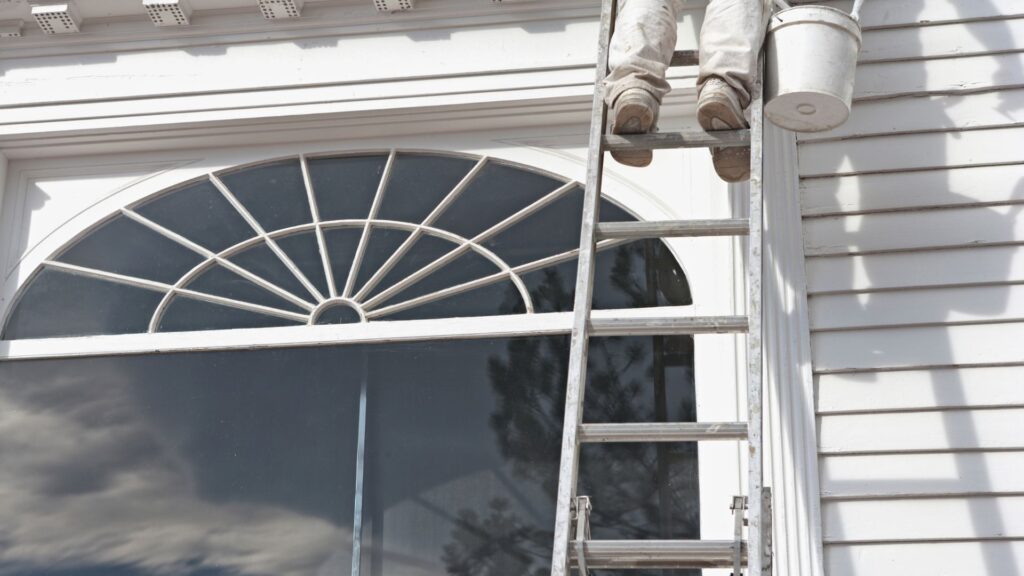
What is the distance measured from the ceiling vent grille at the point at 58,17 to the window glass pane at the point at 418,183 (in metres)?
1.43

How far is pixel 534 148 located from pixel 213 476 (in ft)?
5.62

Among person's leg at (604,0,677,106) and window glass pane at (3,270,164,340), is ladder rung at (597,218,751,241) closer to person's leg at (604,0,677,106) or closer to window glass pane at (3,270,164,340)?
person's leg at (604,0,677,106)

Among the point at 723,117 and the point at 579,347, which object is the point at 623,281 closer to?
the point at 723,117

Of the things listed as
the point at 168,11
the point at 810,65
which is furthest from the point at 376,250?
the point at 810,65

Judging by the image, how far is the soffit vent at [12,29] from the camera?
6.21 metres

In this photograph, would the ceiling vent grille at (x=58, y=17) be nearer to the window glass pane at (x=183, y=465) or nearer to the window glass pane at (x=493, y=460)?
the window glass pane at (x=183, y=465)

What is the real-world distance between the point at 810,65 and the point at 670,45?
453mm

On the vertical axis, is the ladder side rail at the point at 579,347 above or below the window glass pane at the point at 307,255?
below

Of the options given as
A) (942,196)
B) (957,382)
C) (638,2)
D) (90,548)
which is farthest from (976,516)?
(90,548)

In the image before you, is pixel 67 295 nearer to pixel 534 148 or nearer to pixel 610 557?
pixel 534 148

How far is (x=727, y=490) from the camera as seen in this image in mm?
5090

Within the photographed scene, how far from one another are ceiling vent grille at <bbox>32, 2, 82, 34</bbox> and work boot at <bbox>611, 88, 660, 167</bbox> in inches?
98.2

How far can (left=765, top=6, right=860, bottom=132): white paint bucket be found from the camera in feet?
16.3

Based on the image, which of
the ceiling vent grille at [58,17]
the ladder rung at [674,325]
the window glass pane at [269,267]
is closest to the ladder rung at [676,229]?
the ladder rung at [674,325]
